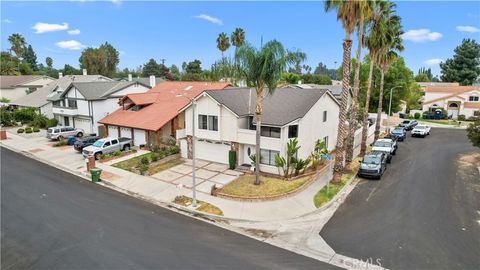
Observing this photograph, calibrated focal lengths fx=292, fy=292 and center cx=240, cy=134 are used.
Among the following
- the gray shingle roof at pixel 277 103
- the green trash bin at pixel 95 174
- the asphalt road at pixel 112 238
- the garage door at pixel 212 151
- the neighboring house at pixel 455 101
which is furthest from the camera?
the neighboring house at pixel 455 101

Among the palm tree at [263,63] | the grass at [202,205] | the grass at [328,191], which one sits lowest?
the grass at [202,205]

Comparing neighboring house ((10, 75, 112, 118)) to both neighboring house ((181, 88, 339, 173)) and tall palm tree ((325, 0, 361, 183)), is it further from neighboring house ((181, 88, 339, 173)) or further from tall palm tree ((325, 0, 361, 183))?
tall palm tree ((325, 0, 361, 183))

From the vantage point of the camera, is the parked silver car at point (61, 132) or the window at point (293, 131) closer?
the window at point (293, 131)

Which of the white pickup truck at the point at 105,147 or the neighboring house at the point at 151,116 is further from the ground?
the neighboring house at the point at 151,116

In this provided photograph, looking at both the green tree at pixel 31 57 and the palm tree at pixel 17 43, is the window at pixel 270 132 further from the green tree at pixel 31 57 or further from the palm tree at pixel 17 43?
the green tree at pixel 31 57

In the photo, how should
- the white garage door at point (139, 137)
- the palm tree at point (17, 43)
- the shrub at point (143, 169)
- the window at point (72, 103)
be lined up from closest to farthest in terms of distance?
1. the shrub at point (143, 169)
2. the white garage door at point (139, 137)
3. the window at point (72, 103)
4. the palm tree at point (17, 43)

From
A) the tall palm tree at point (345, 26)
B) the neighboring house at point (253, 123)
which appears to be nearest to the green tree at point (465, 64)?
the neighboring house at point (253, 123)
